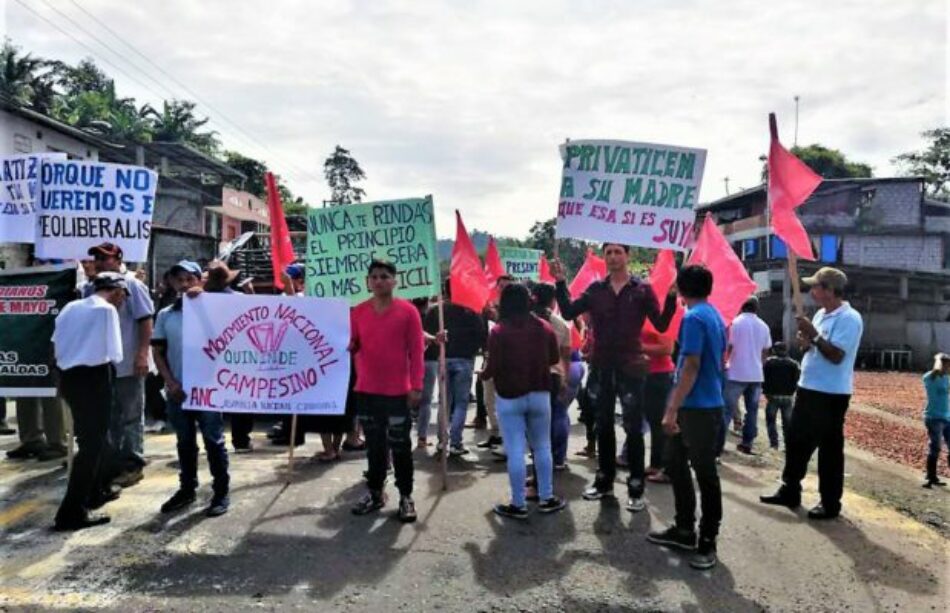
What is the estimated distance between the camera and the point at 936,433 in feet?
27.6

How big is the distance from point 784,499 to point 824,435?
703 mm

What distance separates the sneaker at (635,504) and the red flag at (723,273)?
7.91ft

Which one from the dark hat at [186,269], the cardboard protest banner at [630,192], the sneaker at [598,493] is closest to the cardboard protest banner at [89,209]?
the dark hat at [186,269]

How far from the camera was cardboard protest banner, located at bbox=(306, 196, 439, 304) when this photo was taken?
632 cm

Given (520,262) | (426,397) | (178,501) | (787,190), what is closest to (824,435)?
(787,190)

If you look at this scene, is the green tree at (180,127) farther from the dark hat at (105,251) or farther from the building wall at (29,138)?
the dark hat at (105,251)

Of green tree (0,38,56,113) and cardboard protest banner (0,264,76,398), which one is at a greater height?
green tree (0,38,56,113)

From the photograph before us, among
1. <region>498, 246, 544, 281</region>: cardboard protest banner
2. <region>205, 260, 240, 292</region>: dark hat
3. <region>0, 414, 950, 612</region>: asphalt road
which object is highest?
<region>498, 246, 544, 281</region>: cardboard protest banner

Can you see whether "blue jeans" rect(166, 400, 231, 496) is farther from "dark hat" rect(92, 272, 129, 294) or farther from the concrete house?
the concrete house

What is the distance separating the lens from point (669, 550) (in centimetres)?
467

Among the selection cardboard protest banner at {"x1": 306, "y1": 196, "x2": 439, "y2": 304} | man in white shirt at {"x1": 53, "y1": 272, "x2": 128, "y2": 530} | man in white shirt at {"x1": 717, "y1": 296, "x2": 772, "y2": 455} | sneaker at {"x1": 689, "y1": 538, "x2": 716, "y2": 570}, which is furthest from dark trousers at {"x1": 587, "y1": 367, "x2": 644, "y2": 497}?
man in white shirt at {"x1": 53, "y1": 272, "x2": 128, "y2": 530}

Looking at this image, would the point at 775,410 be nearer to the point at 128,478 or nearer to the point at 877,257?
the point at 128,478

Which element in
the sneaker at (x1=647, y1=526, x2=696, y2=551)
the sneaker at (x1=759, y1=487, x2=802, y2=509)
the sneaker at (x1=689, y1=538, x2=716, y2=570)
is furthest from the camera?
the sneaker at (x1=759, y1=487, x2=802, y2=509)

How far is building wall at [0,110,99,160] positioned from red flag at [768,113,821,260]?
23984 millimetres
